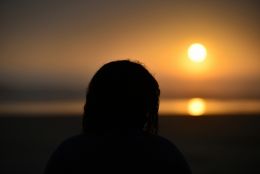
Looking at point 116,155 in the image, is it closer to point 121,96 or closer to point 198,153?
point 121,96

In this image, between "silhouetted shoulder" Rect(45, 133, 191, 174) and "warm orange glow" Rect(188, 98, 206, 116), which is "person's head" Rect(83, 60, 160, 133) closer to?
"silhouetted shoulder" Rect(45, 133, 191, 174)

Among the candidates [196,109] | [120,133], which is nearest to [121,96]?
[120,133]

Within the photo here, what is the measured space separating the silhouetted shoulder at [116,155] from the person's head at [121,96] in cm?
13

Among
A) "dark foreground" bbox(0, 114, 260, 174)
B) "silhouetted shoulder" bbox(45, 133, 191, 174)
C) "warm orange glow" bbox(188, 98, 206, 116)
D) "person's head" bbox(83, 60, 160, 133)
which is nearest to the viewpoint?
"silhouetted shoulder" bbox(45, 133, 191, 174)

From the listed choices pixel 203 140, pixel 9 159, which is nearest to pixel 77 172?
pixel 9 159

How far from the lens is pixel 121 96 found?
2883 mm

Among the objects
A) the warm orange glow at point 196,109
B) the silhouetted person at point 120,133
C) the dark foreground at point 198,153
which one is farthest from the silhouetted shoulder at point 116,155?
the warm orange glow at point 196,109

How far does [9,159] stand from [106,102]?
9.34 meters

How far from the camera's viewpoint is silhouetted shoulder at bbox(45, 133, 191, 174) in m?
2.70

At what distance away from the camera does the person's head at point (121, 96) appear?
9.41 ft

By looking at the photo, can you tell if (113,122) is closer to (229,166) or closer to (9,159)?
(229,166)

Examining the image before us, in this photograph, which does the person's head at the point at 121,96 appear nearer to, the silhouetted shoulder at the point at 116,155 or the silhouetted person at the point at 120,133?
the silhouetted person at the point at 120,133

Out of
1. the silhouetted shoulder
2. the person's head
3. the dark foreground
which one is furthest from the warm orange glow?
the silhouetted shoulder

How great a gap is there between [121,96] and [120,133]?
20 centimetres
